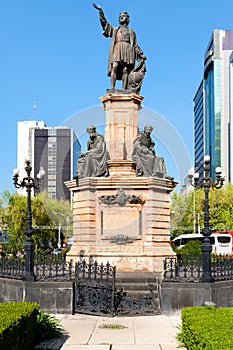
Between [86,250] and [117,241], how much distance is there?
1261 millimetres

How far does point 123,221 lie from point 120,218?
170 millimetres

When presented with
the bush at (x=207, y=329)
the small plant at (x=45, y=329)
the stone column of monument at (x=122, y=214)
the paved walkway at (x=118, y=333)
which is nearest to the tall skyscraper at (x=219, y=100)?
the stone column of monument at (x=122, y=214)

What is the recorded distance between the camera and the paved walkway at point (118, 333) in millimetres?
11156

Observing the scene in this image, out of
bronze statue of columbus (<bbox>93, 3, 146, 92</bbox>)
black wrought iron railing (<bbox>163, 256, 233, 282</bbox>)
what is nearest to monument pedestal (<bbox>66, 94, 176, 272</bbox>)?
black wrought iron railing (<bbox>163, 256, 233, 282</bbox>)

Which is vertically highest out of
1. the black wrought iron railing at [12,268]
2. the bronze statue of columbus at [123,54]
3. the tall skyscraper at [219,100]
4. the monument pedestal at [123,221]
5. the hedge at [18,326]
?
the tall skyscraper at [219,100]

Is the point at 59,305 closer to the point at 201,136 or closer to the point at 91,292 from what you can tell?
the point at 91,292

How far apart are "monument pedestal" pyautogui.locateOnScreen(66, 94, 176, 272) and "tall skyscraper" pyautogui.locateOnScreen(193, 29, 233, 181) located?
10309cm

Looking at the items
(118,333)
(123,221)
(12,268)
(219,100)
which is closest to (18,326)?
(118,333)

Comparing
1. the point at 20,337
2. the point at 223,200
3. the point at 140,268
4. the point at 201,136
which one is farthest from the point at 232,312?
the point at 201,136

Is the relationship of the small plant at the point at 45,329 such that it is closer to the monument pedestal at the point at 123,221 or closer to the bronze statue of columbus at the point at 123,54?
the monument pedestal at the point at 123,221

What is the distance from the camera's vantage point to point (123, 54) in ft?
74.4

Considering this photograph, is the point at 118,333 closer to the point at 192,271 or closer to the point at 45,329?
the point at 45,329

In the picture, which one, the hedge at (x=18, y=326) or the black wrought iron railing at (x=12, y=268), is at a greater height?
the black wrought iron railing at (x=12, y=268)

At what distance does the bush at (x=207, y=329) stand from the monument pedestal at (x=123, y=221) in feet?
28.6
